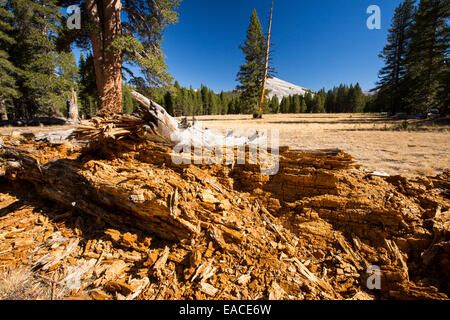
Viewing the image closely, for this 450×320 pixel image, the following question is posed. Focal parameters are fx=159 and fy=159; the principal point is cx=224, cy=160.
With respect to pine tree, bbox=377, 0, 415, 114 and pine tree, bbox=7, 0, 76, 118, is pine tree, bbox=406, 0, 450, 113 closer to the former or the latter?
pine tree, bbox=377, 0, 415, 114

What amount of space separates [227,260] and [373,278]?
5.51 ft

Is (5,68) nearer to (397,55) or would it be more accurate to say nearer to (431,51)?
(431,51)

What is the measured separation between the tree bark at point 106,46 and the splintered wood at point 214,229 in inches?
127

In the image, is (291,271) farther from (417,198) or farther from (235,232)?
(417,198)

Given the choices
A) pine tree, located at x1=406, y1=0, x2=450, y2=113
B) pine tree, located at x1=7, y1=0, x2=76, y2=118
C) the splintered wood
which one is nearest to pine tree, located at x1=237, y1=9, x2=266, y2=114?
pine tree, located at x1=406, y1=0, x2=450, y2=113

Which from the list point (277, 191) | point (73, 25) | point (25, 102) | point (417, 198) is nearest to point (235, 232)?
point (277, 191)

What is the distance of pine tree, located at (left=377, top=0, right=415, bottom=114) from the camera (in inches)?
833

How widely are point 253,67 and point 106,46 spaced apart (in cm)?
1947

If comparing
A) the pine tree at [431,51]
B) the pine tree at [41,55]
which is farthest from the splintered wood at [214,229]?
the pine tree at [431,51]

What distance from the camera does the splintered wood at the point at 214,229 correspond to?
1.76 metres

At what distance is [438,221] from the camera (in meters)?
2.06

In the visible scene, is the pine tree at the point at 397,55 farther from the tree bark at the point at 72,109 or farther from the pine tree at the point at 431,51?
the tree bark at the point at 72,109

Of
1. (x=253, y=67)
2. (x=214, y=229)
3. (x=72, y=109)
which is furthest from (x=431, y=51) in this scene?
(x=72, y=109)

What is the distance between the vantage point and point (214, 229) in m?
2.11
